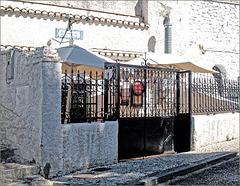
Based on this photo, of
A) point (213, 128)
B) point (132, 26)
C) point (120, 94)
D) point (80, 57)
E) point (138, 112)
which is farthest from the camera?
point (132, 26)

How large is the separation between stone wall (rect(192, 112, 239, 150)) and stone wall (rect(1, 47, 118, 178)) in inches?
131

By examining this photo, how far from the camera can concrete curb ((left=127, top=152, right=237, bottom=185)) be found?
5836mm

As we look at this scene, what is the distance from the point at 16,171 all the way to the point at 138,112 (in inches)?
135

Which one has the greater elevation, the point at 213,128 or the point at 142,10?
the point at 142,10

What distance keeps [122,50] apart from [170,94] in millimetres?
8796

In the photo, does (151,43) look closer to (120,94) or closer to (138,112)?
(138,112)

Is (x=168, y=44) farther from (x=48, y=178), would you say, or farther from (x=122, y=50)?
(x=48, y=178)

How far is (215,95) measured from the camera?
438 inches

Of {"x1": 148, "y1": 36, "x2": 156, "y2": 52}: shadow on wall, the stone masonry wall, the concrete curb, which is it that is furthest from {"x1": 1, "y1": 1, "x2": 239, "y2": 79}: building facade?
the concrete curb

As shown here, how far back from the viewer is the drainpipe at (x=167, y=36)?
64.6 feet

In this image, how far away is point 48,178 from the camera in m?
5.99

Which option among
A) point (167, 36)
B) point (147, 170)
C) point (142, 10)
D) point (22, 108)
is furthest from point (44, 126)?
point (167, 36)

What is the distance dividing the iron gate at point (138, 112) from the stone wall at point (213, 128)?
884 millimetres

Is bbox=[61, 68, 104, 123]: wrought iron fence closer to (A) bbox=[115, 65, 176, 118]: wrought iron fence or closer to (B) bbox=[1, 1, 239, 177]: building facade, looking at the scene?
(B) bbox=[1, 1, 239, 177]: building facade
